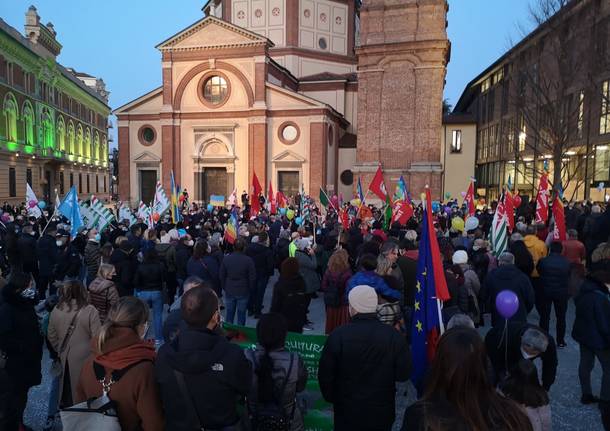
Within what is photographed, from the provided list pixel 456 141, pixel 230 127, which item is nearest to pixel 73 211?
pixel 230 127

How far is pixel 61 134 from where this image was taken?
4581 centimetres

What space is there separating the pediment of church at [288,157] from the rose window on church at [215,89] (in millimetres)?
6192

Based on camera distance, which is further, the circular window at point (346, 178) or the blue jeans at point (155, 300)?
the circular window at point (346, 178)

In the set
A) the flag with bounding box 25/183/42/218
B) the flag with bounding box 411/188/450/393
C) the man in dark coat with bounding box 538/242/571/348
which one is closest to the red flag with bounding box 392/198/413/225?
the man in dark coat with bounding box 538/242/571/348

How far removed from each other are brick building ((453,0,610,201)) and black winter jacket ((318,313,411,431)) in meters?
17.1

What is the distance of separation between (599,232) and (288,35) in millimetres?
34678

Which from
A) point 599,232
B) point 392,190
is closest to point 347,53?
point 392,190

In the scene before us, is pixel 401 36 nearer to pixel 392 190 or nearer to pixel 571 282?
pixel 392 190

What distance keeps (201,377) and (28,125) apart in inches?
1699

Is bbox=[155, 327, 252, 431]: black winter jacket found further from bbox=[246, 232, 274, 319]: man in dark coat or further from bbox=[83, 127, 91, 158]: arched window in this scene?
bbox=[83, 127, 91, 158]: arched window

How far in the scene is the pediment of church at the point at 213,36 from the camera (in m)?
32.3

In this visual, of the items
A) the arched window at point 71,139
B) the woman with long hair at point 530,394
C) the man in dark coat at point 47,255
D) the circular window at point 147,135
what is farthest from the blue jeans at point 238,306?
the arched window at point 71,139

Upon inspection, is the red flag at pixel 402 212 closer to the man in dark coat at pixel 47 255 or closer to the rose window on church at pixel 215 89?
the man in dark coat at pixel 47 255

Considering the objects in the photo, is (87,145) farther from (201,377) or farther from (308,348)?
(201,377)
